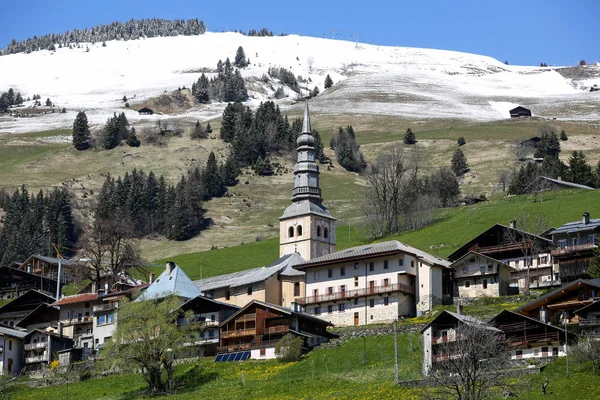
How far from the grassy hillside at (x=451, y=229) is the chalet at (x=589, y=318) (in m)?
39.2

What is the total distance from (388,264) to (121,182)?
320 ft

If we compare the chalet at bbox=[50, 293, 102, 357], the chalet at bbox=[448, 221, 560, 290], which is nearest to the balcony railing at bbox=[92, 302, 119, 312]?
the chalet at bbox=[50, 293, 102, 357]

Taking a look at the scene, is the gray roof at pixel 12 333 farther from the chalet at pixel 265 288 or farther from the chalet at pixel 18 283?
the chalet at pixel 18 283

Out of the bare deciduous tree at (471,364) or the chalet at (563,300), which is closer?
the bare deciduous tree at (471,364)

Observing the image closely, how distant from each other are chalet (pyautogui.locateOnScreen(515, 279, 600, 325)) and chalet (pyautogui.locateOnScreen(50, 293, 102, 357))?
44905 millimetres

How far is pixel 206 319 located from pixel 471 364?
38.2 metres

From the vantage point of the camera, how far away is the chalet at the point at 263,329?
8512 centimetres

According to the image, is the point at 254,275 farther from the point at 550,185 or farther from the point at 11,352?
the point at 550,185

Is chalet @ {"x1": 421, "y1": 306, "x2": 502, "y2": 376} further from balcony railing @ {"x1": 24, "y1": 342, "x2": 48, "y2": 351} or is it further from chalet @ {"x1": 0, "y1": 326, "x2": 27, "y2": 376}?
chalet @ {"x1": 0, "y1": 326, "x2": 27, "y2": 376}

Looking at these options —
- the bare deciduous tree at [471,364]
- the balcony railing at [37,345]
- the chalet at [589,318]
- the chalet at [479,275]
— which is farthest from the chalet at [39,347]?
the chalet at [589,318]

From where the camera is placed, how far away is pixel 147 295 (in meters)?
97.4

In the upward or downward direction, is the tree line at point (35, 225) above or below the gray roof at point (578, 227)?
above

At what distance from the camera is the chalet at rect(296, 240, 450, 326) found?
9369 cm

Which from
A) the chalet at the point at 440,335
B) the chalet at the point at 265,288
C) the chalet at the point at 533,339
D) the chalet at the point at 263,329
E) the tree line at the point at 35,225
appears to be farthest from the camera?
the tree line at the point at 35,225
